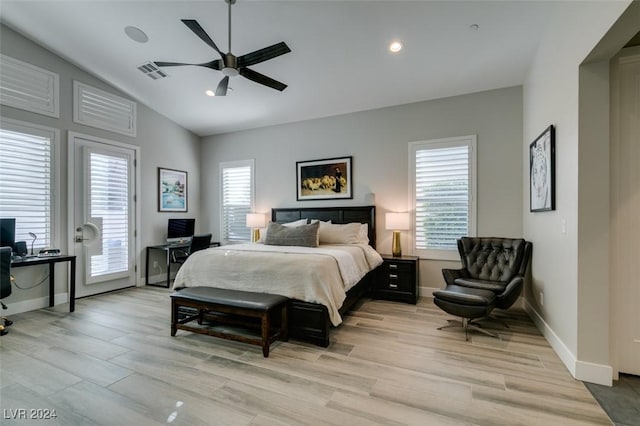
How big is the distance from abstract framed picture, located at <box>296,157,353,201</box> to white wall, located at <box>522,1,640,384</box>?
3.01 m

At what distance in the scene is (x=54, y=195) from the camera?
4.20 meters

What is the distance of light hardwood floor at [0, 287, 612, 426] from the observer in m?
1.86

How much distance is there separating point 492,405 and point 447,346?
0.89 metres

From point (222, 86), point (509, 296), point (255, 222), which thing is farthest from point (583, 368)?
point (255, 222)

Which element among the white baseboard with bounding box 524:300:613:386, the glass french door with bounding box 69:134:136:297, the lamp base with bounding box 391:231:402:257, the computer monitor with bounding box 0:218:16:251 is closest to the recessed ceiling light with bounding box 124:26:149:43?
the glass french door with bounding box 69:134:136:297

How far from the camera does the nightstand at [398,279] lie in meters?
4.17

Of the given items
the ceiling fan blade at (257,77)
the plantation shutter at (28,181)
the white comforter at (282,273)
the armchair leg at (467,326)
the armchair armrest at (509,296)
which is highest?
the ceiling fan blade at (257,77)

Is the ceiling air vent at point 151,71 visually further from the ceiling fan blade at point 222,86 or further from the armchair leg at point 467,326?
the armchair leg at point 467,326

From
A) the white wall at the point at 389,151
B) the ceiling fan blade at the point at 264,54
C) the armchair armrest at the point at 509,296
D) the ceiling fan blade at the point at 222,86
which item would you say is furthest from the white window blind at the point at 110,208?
the armchair armrest at the point at 509,296

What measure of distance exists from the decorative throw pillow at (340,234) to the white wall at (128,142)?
347 centimetres

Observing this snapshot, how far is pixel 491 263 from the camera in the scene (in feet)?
12.4

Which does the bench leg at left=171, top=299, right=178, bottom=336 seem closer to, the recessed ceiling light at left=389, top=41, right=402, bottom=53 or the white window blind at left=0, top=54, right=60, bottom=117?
the white window blind at left=0, top=54, right=60, bottom=117

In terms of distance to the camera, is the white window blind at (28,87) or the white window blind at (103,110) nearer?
the white window blind at (28,87)

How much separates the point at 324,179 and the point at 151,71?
10.6 ft
